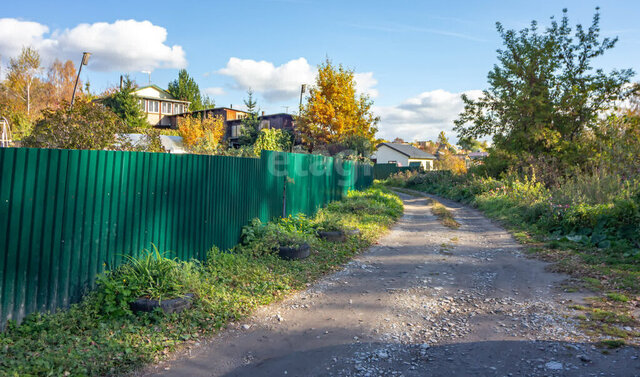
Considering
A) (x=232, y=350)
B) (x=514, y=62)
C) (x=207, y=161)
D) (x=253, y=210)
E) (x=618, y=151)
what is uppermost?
(x=514, y=62)

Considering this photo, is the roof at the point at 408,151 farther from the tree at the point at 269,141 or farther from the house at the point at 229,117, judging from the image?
the tree at the point at 269,141

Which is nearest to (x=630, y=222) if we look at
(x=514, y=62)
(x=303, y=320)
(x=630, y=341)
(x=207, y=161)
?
(x=630, y=341)

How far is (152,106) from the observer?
180 feet

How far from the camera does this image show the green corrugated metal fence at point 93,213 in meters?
3.82

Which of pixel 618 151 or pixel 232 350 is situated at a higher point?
pixel 618 151

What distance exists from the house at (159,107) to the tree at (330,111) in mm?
36696

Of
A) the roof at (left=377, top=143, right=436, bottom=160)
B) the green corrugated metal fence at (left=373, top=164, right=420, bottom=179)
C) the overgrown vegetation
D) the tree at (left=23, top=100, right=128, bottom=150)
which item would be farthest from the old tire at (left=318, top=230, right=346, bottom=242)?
the roof at (left=377, top=143, right=436, bottom=160)

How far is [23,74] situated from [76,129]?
4152cm

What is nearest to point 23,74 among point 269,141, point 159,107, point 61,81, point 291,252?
point 61,81

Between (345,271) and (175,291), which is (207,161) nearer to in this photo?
(175,291)

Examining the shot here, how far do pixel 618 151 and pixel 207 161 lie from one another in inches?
534

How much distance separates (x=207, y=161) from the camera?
6426 millimetres

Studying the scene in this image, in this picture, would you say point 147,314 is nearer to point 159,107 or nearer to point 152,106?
point 152,106

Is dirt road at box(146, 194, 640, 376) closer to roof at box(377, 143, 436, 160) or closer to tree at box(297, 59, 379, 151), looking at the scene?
tree at box(297, 59, 379, 151)
